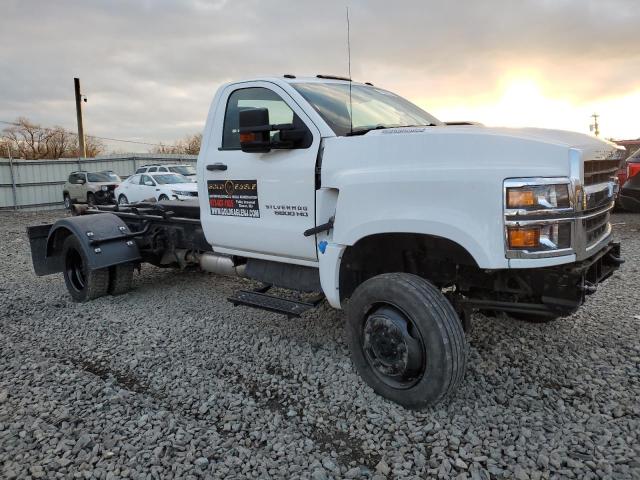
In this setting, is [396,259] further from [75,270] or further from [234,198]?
[75,270]

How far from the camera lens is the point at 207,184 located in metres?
4.66

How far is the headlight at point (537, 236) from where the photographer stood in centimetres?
270

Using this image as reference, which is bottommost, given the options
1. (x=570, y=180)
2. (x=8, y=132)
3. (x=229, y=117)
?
(x=570, y=180)

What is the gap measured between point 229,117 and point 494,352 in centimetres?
305

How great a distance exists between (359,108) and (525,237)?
→ 6.46 ft

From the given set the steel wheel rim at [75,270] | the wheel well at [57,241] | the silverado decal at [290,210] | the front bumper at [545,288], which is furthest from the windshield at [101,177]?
the front bumper at [545,288]

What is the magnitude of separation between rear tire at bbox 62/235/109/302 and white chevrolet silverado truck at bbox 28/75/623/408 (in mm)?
1856

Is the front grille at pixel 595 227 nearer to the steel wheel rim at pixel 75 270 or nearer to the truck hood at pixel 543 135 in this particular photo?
the truck hood at pixel 543 135

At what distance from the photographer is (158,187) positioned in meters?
18.0

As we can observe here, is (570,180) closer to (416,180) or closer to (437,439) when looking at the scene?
(416,180)

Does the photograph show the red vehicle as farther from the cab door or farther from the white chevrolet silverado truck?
the cab door

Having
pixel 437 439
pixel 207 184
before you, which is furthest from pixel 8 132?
pixel 437 439

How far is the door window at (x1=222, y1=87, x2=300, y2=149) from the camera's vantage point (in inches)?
163

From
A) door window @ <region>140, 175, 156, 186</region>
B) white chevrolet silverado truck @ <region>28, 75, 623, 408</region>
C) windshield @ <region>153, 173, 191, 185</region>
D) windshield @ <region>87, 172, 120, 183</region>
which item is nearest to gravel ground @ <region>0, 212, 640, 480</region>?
white chevrolet silverado truck @ <region>28, 75, 623, 408</region>
